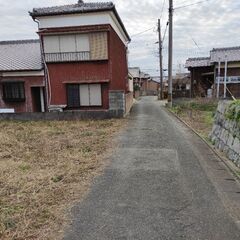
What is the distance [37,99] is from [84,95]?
3.60 meters

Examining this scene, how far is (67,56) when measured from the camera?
60.3 feet

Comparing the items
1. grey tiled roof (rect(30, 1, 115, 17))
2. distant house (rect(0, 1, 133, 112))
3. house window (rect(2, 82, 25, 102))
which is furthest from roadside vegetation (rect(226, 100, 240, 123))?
house window (rect(2, 82, 25, 102))

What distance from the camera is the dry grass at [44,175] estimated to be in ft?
14.8

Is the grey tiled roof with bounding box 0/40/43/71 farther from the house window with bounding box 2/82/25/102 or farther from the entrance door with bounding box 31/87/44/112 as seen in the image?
the entrance door with bounding box 31/87/44/112

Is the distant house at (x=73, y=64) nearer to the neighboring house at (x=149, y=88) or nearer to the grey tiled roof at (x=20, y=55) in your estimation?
the grey tiled roof at (x=20, y=55)

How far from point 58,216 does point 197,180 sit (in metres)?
3.12

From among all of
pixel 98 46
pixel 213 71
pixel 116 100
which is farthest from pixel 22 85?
pixel 213 71

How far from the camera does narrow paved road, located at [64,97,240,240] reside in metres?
4.28

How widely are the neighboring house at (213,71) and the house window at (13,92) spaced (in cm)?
1642

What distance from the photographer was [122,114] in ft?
57.0

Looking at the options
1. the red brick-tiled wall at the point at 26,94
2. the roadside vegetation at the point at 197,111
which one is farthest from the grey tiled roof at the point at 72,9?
the roadside vegetation at the point at 197,111

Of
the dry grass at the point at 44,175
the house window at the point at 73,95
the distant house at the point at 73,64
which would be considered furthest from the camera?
the house window at the point at 73,95

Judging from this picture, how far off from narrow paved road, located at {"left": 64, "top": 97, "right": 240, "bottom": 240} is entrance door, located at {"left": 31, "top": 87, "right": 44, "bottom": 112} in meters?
12.4

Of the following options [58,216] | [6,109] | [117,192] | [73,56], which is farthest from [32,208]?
[6,109]
